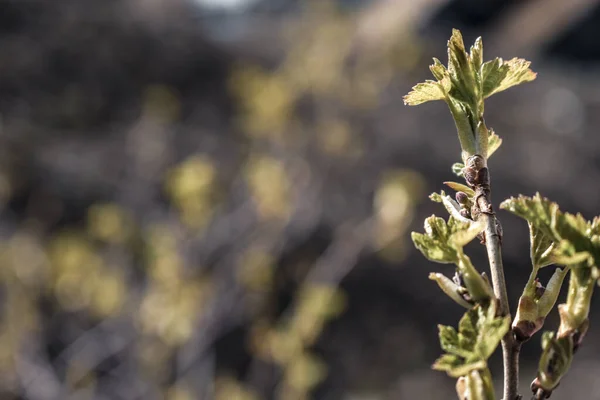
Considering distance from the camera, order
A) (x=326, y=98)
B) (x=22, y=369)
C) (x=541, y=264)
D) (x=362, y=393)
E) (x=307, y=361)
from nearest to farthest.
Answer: (x=541, y=264)
(x=307, y=361)
(x=22, y=369)
(x=326, y=98)
(x=362, y=393)

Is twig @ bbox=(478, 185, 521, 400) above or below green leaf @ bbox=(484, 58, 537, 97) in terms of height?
below

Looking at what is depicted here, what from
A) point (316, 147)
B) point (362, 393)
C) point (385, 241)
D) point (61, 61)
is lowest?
point (362, 393)

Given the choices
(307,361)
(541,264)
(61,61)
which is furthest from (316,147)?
(61,61)

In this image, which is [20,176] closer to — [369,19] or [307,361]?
[307,361]

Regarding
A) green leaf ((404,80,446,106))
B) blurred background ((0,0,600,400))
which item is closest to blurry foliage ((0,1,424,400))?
blurred background ((0,0,600,400))

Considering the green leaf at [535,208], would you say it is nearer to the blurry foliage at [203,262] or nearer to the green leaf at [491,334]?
the green leaf at [491,334]

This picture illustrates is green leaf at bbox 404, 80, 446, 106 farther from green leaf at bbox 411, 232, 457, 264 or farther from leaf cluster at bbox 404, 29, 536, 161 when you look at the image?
green leaf at bbox 411, 232, 457, 264
